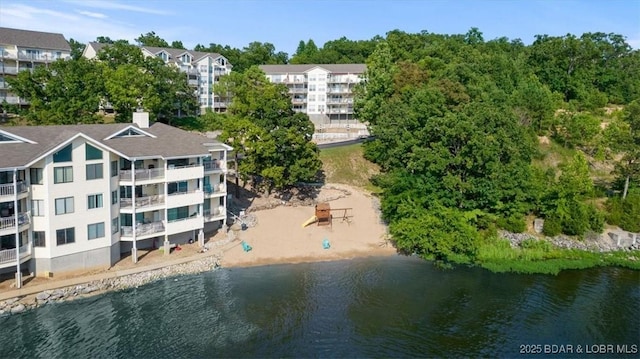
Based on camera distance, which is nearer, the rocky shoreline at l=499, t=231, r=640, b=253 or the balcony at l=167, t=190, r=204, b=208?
the balcony at l=167, t=190, r=204, b=208

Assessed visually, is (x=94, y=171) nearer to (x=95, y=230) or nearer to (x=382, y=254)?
(x=95, y=230)

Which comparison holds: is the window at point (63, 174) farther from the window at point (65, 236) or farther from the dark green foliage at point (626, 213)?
the dark green foliage at point (626, 213)

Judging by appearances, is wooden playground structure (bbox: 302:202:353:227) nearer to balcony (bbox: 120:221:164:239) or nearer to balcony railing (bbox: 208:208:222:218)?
balcony railing (bbox: 208:208:222:218)

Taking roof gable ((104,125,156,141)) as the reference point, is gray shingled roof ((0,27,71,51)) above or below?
above

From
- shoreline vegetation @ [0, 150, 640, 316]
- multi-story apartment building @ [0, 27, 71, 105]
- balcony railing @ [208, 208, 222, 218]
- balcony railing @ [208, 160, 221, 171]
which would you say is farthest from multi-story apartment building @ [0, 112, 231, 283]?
multi-story apartment building @ [0, 27, 71, 105]

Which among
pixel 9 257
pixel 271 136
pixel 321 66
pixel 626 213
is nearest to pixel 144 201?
pixel 9 257

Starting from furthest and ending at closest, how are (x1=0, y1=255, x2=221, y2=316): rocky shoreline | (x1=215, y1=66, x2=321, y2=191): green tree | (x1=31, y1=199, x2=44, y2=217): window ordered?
(x1=215, y1=66, x2=321, y2=191): green tree, (x1=31, y1=199, x2=44, y2=217): window, (x1=0, y1=255, x2=221, y2=316): rocky shoreline

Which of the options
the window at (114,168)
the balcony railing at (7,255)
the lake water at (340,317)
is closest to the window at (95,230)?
the window at (114,168)
